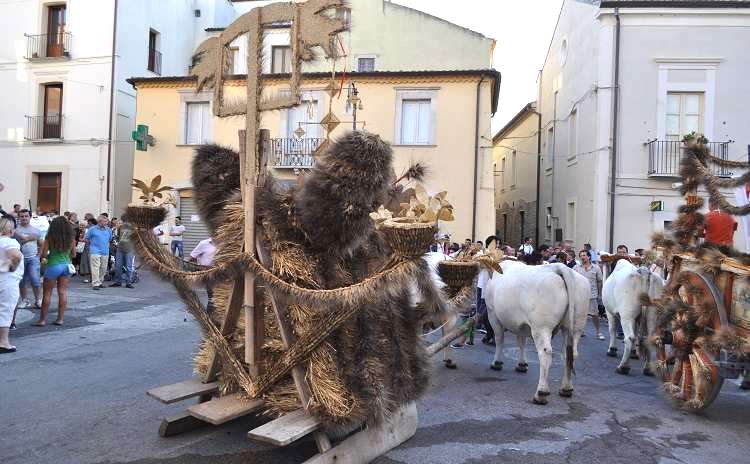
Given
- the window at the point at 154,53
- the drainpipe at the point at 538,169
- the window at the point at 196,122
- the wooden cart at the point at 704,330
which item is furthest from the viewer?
the drainpipe at the point at 538,169

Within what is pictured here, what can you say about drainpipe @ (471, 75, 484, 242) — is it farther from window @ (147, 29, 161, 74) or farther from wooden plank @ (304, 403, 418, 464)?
wooden plank @ (304, 403, 418, 464)

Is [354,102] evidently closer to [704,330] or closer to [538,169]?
[704,330]

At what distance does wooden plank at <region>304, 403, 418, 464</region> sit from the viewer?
3842 mm

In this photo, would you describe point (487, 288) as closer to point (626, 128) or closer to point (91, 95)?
point (626, 128)

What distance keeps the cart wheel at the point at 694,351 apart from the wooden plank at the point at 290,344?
365 centimetres

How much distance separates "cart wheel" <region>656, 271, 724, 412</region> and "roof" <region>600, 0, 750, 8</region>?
570 inches

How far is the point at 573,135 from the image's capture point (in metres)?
21.2

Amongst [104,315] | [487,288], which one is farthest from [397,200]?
[104,315]

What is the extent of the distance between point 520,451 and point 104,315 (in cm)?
871

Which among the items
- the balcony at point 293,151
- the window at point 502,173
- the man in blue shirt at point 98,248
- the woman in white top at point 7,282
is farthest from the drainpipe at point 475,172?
the woman in white top at point 7,282

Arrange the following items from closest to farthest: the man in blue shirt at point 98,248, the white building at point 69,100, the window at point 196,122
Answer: the man in blue shirt at point 98,248, the window at point 196,122, the white building at point 69,100

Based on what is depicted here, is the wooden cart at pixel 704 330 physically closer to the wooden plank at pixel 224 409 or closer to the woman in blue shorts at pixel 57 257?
the wooden plank at pixel 224 409

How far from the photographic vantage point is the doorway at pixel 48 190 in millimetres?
23109

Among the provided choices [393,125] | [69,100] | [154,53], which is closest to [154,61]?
[154,53]
